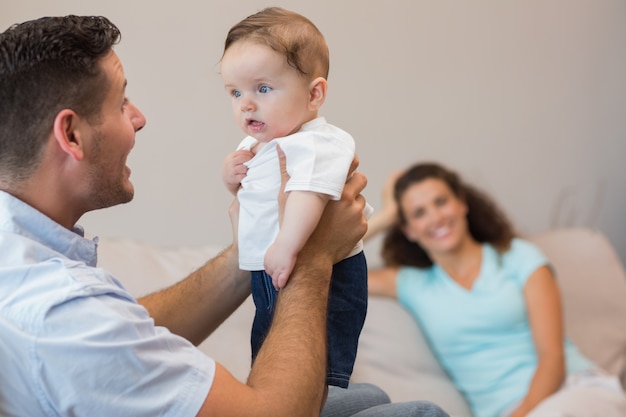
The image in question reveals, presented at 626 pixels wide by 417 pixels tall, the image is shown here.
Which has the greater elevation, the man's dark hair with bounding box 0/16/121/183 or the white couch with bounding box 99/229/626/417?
the man's dark hair with bounding box 0/16/121/183

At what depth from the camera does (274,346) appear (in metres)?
1.26

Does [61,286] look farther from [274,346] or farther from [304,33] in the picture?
[304,33]

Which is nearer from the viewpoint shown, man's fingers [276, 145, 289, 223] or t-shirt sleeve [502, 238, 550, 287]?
man's fingers [276, 145, 289, 223]

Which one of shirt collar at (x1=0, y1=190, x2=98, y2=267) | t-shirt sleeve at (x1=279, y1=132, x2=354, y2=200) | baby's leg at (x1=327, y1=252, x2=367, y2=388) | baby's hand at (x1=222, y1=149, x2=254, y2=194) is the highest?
t-shirt sleeve at (x1=279, y1=132, x2=354, y2=200)

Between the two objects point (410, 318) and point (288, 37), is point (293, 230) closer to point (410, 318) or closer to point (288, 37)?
point (288, 37)

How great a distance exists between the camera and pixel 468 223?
2.78m

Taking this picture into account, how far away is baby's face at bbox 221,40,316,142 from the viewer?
130 centimetres

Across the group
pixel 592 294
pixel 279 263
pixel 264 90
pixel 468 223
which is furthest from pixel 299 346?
pixel 592 294

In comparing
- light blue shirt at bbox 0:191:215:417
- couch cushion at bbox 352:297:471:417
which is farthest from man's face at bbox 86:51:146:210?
couch cushion at bbox 352:297:471:417

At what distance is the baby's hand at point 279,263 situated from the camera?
1.31m

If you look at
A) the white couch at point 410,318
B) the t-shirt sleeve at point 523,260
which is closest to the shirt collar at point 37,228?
the white couch at point 410,318

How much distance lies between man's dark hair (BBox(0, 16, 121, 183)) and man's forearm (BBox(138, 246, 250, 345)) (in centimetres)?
51

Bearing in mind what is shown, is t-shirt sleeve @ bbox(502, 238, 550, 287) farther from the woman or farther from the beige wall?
the beige wall

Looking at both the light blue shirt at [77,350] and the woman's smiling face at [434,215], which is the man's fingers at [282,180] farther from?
the woman's smiling face at [434,215]
